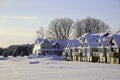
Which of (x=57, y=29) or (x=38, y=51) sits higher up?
(x=57, y=29)

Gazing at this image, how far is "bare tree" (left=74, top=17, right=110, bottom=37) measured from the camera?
121838 millimetres

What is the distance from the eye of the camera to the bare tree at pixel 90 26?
121838 mm

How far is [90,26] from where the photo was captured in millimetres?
123312

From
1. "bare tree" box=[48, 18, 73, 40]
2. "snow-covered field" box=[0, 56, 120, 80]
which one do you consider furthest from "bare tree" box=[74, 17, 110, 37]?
"snow-covered field" box=[0, 56, 120, 80]

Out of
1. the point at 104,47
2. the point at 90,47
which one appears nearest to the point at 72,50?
the point at 90,47

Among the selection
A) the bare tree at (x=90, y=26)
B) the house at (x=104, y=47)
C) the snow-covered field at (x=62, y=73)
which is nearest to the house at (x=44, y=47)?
the bare tree at (x=90, y=26)

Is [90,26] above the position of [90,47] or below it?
above

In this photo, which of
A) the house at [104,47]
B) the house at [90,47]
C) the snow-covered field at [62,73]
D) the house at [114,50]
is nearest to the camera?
the snow-covered field at [62,73]

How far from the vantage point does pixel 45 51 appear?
11281 cm

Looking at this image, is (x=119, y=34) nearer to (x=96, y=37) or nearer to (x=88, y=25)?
(x=96, y=37)

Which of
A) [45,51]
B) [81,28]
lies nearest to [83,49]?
[45,51]

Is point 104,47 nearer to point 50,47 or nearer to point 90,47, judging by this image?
point 90,47

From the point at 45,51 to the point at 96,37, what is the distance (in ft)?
105

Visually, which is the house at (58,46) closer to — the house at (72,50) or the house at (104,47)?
the house at (72,50)
